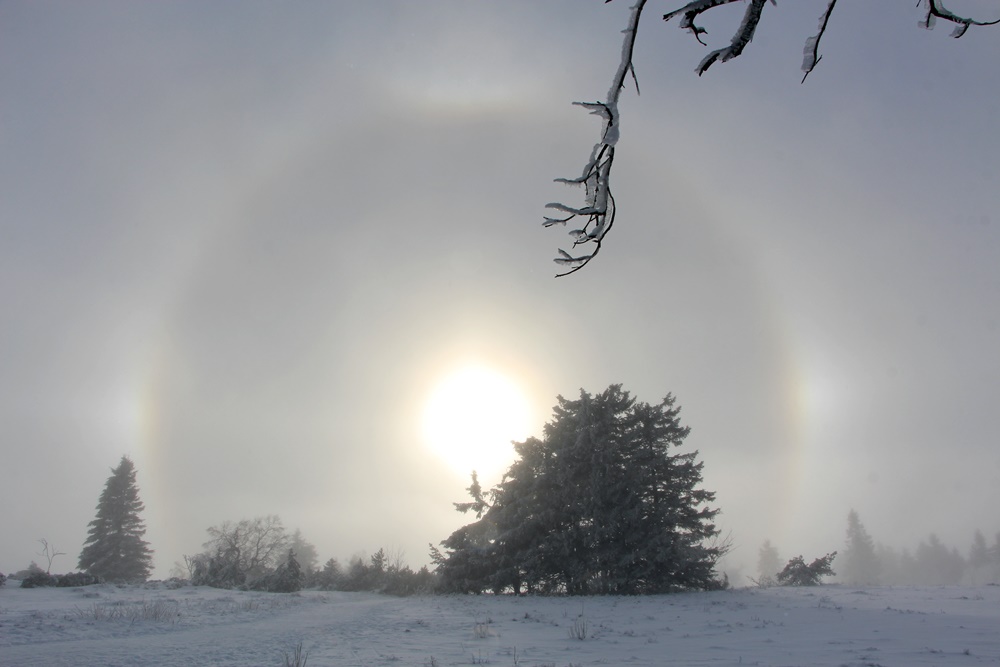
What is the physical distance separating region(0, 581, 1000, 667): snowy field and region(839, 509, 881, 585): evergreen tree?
3085 inches

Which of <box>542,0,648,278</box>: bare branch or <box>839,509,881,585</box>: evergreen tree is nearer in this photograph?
<box>542,0,648,278</box>: bare branch

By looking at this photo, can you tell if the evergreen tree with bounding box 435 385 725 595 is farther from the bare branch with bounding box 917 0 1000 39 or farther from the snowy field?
the bare branch with bounding box 917 0 1000 39

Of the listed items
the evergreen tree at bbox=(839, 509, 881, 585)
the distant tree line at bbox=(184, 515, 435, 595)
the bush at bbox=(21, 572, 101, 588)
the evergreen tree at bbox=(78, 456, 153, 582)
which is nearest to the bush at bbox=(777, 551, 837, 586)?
the distant tree line at bbox=(184, 515, 435, 595)

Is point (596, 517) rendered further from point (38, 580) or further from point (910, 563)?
point (910, 563)

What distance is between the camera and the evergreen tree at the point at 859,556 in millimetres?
76250

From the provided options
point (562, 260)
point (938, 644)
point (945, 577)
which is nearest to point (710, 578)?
point (938, 644)

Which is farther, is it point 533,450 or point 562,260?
point 533,450

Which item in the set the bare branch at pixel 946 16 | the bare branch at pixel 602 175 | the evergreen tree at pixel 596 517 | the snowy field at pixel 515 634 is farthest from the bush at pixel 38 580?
the bare branch at pixel 946 16

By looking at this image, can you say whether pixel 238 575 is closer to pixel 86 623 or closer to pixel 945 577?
pixel 86 623

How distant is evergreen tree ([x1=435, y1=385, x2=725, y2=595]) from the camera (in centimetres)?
2034

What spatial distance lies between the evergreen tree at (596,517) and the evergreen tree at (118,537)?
32.2m

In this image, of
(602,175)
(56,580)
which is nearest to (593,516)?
(56,580)

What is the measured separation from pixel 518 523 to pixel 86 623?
16.3m

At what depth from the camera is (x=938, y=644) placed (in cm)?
693
